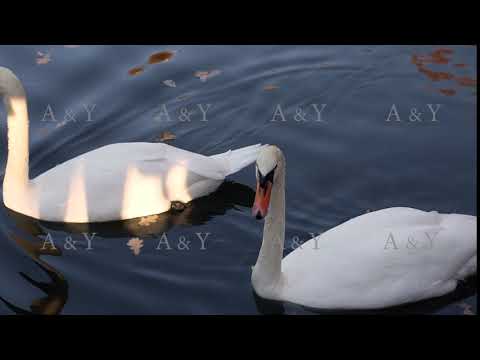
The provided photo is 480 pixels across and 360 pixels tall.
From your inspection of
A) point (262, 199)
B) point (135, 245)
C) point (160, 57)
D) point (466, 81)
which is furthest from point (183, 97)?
point (262, 199)

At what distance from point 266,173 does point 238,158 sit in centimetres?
277

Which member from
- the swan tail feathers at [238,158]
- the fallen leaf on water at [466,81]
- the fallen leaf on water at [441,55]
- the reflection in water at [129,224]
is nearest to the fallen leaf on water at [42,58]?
the reflection in water at [129,224]

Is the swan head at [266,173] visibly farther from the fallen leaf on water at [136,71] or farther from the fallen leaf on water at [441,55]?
the fallen leaf on water at [441,55]

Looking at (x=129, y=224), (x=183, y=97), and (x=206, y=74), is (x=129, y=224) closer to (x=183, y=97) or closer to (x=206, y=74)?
(x=183, y=97)

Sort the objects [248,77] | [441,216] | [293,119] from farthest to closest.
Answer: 1. [248,77]
2. [293,119]
3. [441,216]

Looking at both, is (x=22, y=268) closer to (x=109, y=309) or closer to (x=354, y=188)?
(x=109, y=309)

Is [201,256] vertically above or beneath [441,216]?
beneath

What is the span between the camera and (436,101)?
1102 cm

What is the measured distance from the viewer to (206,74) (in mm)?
11891

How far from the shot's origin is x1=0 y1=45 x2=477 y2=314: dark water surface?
8.05 meters

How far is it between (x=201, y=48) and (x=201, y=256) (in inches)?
195

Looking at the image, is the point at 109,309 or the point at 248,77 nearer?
the point at 109,309

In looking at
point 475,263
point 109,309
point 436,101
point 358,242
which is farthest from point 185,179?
point 436,101

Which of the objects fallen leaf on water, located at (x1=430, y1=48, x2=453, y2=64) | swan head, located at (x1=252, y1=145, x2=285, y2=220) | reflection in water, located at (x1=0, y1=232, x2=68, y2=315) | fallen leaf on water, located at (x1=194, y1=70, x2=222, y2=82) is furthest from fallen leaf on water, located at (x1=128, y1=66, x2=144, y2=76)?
swan head, located at (x1=252, y1=145, x2=285, y2=220)
